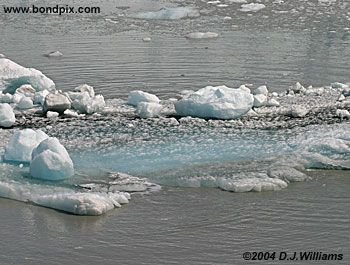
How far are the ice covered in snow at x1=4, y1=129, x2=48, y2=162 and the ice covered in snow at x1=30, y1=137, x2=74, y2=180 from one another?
0.45 meters

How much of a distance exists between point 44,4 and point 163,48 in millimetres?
6219

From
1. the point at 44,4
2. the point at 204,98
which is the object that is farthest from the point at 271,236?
the point at 44,4

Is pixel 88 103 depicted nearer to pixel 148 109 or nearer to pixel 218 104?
pixel 148 109

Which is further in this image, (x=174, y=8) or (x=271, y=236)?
(x=174, y=8)

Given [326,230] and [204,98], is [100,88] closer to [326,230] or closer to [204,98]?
[204,98]

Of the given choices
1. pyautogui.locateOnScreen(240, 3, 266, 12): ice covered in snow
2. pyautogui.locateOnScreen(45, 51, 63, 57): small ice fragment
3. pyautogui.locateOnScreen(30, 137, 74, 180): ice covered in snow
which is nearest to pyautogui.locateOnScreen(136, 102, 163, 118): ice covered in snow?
pyautogui.locateOnScreen(30, 137, 74, 180): ice covered in snow

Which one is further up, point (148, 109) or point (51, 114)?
point (148, 109)

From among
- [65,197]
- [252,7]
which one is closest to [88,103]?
[65,197]

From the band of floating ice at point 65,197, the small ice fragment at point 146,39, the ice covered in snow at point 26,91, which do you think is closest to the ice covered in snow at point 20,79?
the ice covered in snow at point 26,91

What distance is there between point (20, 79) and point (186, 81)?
2523 mm

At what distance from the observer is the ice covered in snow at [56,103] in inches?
391

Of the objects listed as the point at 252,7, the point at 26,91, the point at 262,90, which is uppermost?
the point at 252,7

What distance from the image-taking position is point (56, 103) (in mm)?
9930

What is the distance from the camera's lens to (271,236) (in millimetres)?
6320
